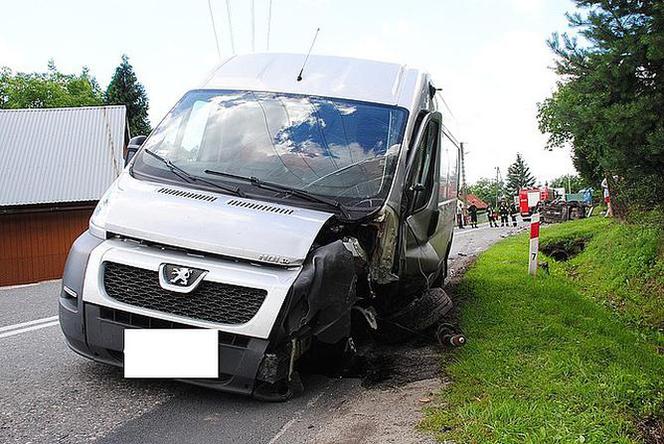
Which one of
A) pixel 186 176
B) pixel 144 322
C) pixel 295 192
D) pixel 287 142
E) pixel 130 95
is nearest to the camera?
pixel 144 322

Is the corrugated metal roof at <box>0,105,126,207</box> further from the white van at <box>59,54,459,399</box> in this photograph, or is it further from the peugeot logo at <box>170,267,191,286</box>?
the peugeot logo at <box>170,267,191,286</box>

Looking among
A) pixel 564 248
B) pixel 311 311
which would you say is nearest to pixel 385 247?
pixel 311 311

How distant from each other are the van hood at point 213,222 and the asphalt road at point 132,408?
988mm

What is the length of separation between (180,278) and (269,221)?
68 centimetres

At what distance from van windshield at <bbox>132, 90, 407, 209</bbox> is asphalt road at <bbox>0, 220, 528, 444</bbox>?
4.96 feet

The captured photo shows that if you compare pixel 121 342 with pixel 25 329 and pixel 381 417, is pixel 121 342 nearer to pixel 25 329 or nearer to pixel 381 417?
pixel 381 417

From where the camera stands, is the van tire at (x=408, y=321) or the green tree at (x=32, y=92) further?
the green tree at (x=32, y=92)

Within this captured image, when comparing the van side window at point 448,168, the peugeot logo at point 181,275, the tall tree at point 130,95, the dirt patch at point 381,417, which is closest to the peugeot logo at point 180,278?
the peugeot logo at point 181,275

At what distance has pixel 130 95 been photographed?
58.8 m

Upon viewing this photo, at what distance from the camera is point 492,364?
4867mm

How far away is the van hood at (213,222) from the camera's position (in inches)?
155

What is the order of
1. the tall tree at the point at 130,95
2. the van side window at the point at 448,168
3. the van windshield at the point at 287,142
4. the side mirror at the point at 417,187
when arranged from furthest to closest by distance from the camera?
the tall tree at the point at 130,95, the van side window at the point at 448,168, the side mirror at the point at 417,187, the van windshield at the point at 287,142

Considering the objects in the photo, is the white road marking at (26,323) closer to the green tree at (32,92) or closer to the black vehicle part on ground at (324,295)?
the black vehicle part on ground at (324,295)

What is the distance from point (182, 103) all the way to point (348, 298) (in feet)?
8.75
